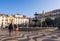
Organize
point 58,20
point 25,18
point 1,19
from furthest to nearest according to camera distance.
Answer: point 25,18, point 1,19, point 58,20

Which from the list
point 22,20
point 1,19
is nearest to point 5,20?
point 1,19

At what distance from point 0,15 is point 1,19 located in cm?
569

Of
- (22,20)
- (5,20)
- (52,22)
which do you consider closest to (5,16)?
(5,20)

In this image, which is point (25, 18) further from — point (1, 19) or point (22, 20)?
point (1, 19)

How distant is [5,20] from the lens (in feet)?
566

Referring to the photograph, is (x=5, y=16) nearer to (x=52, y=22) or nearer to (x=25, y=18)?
(x=25, y=18)

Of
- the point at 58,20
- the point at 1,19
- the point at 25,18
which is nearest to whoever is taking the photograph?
the point at 58,20

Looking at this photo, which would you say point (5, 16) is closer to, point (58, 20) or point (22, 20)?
point (22, 20)

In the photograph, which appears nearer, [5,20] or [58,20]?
[58,20]

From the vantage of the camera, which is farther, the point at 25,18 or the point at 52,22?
the point at 25,18

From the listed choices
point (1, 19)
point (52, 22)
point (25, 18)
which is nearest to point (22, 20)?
point (25, 18)

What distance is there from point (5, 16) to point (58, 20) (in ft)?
235

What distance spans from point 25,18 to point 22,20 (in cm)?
743

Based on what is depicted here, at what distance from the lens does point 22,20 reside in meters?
180
